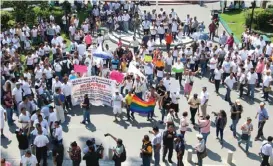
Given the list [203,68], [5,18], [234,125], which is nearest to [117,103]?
[234,125]

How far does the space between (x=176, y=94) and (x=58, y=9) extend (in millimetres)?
15989

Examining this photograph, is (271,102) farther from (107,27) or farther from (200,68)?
(107,27)

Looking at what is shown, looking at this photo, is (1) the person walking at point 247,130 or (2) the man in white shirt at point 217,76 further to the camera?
(2) the man in white shirt at point 217,76

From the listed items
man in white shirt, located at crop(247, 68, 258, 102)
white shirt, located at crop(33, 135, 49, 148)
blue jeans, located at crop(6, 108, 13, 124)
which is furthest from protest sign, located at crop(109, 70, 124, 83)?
white shirt, located at crop(33, 135, 49, 148)

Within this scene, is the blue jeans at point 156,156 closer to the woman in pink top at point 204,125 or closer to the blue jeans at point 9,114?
the woman in pink top at point 204,125

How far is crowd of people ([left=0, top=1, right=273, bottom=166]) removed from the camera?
582 inches

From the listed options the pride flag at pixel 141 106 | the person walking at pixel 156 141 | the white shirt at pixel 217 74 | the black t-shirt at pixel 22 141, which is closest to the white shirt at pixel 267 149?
the person walking at pixel 156 141

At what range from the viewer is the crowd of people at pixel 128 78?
14.8m

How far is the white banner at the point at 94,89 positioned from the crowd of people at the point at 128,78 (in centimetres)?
39

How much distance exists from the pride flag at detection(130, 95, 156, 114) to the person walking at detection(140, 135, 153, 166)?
4015 mm

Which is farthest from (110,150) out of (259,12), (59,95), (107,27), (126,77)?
(259,12)

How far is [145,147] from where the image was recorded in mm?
14273

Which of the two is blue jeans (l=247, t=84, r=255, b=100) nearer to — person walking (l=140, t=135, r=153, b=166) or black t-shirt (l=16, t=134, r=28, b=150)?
person walking (l=140, t=135, r=153, b=166)

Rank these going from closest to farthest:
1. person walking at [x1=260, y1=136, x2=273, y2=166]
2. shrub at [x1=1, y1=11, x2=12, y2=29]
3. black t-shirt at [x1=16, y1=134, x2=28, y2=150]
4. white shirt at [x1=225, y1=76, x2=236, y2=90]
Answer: black t-shirt at [x1=16, y1=134, x2=28, y2=150] < person walking at [x1=260, y1=136, x2=273, y2=166] < white shirt at [x1=225, y1=76, x2=236, y2=90] < shrub at [x1=1, y1=11, x2=12, y2=29]
